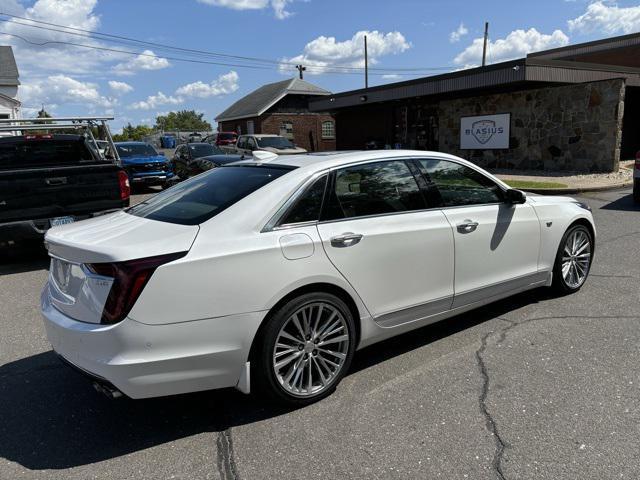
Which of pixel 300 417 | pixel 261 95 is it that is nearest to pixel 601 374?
pixel 300 417

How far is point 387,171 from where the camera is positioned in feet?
13.3

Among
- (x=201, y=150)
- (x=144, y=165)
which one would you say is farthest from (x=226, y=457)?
(x=201, y=150)

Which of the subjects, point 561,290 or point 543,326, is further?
point 561,290

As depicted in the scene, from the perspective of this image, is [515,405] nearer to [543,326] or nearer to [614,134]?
[543,326]

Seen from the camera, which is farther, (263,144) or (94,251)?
(263,144)

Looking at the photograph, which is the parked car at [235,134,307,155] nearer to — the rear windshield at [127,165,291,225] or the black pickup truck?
the black pickup truck

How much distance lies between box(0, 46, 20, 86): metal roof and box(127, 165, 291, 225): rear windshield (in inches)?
1444

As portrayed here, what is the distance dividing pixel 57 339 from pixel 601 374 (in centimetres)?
359

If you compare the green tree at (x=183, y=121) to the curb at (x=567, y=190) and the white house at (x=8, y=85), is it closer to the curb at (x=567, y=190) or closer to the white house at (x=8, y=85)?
the white house at (x=8, y=85)

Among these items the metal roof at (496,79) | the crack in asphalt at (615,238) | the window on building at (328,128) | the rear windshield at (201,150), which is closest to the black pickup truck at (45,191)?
the crack in asphalt at (615,238)

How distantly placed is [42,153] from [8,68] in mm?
33127

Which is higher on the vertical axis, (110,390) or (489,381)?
(110,390)

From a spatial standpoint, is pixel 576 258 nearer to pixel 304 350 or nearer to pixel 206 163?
pixel 304 350

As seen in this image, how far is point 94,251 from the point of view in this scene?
2.96 meters
